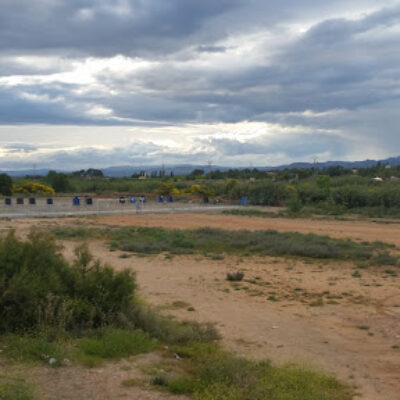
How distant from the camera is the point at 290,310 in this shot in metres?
11.8

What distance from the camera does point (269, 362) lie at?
7.68 metres

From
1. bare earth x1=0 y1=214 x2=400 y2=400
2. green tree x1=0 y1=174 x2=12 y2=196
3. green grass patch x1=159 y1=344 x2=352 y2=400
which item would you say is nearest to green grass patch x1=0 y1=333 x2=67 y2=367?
bare earth x1=0 y1=214 x2=400 y2=400

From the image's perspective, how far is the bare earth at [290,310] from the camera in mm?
7746

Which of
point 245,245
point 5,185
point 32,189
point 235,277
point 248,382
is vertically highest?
point 5,185

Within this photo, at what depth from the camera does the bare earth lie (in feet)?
25.4

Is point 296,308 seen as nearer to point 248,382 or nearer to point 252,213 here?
point 248,382

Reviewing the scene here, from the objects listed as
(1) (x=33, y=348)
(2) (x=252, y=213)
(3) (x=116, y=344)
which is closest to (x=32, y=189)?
(2) (x=252, y=213)

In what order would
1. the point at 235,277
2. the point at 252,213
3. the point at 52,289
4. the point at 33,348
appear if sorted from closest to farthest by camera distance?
the point at 33,348
the point at 52,289
the point at 235,277
the point at 252,213

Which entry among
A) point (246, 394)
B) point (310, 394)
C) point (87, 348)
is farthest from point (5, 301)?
point (310, 394)

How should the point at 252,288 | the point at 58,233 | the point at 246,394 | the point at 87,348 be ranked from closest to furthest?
the point at 246,394
the point at 87,348
the point at 252,288
the point at 58,233

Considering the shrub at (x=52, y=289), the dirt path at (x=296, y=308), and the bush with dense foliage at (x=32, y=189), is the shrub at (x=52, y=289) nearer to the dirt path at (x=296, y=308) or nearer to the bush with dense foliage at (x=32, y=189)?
the dirt path at (x=296, y=308)

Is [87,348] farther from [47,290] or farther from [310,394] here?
[310,394]

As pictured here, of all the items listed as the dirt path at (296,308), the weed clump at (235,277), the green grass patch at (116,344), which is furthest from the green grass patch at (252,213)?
the green grass patch at (116,344)

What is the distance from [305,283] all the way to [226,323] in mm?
4993
